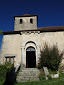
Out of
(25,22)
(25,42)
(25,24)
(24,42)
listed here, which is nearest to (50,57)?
(25,42)

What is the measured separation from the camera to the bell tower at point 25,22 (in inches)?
681

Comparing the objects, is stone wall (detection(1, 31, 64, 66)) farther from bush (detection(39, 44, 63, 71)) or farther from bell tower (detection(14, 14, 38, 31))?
bell tower (detection(14, 14, 38, 31))

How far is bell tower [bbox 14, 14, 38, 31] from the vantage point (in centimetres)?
1730

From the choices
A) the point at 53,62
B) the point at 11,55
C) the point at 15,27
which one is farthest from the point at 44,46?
the point at 15,27

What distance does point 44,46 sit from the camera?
1386cm

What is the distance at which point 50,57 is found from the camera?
1201 centimetres

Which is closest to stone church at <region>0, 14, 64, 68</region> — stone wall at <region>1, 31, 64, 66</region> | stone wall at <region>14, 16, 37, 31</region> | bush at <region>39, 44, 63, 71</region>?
stone wall at <region>1, 31, 64, 66</region>

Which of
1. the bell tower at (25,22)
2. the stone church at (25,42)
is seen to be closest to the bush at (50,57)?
the stone church at (25,42)

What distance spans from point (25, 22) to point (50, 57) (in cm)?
870

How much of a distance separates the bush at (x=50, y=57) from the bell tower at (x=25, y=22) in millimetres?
5486

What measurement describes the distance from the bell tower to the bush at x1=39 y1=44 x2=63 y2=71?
5.49m

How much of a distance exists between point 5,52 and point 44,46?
19.0ft

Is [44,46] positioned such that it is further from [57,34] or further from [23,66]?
[23,66]

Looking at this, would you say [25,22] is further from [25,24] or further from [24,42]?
[24,42]
